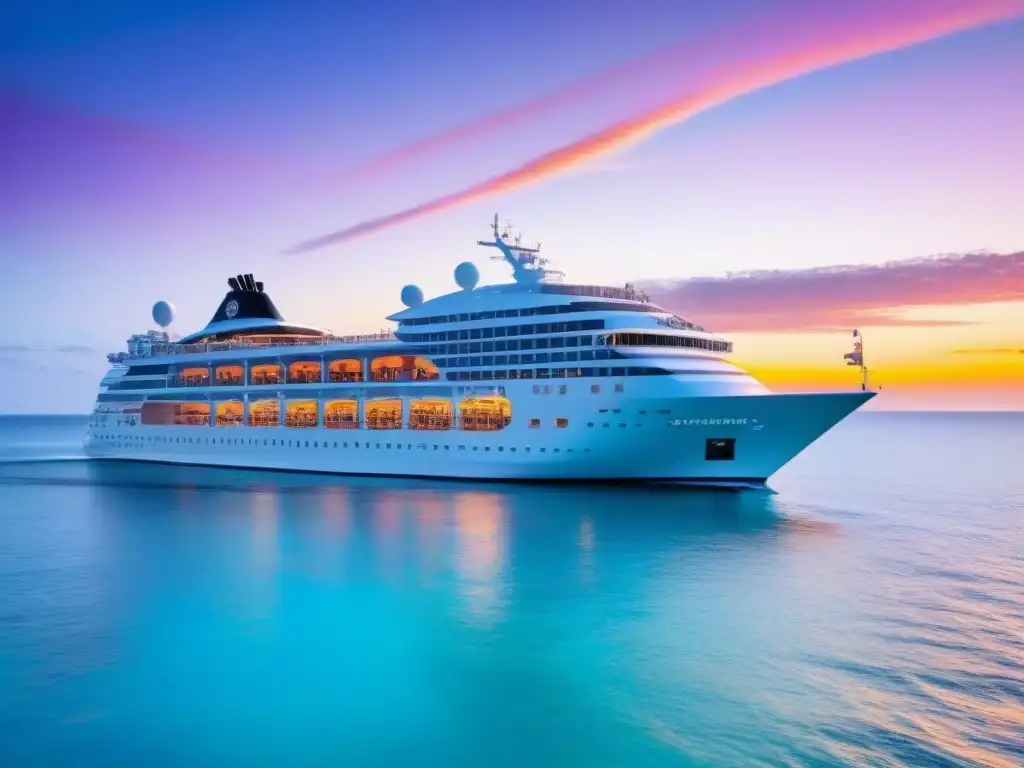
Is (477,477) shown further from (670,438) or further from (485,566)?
(485,566)

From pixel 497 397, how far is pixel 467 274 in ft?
40.3

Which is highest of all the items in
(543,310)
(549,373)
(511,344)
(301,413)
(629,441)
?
(543,310)

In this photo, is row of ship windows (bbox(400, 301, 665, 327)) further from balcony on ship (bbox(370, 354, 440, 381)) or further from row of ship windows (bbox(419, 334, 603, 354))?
balcony on ship (bbox(370, 354, 440, 381))

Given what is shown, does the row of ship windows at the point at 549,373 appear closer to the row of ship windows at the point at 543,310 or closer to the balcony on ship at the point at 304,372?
the row of ship windows at the point at 543,310

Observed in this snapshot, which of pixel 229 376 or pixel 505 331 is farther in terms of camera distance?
pixel 229 376

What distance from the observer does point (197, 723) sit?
14539 millimetres

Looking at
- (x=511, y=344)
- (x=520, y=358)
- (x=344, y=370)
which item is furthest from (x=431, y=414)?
(x=344, y=370)

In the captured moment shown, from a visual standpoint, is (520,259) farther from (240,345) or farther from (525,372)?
(240,345)

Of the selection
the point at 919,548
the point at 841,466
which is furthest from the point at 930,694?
the point at 841,466

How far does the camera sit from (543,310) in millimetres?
46094

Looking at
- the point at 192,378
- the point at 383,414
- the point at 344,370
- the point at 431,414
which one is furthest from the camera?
the point at 192,378

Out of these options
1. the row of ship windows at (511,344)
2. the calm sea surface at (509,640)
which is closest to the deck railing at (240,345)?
the row of ship windows at (511,344)

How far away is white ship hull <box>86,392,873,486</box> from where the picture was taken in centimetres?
3934

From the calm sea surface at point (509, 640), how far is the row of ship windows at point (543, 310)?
43.4ft
